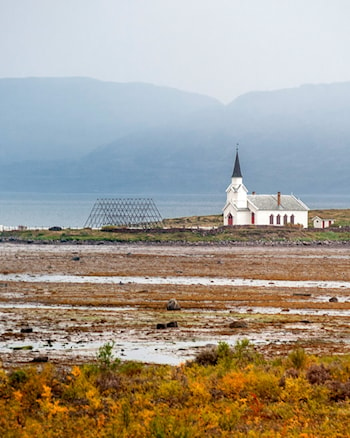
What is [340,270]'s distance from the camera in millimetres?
54938

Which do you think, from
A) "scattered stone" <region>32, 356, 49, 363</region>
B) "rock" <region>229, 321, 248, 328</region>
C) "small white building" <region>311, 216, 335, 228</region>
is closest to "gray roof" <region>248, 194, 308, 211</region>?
"small white building" <region>311, 216, 335, 228</region>

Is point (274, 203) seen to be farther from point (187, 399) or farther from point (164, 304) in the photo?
point (187, 399)

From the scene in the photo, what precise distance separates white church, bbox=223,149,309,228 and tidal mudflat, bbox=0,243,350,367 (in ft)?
108

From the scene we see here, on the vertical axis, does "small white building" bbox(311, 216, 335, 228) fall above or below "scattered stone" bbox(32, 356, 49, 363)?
above

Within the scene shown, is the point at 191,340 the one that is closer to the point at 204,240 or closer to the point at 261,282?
the point at 261,282

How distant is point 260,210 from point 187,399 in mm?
85160

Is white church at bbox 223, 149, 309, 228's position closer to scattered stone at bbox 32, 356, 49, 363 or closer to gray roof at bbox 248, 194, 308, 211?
gray roof at bbox 248, 194, 308, 211

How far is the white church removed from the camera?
101312mm

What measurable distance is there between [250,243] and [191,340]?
62885 mm

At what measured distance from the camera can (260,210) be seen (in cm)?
10081

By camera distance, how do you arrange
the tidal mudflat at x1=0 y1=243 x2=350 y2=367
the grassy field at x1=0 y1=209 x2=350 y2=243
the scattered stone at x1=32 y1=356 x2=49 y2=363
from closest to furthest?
1. the scattered stone at x1=32 y1=356 x2=49 y2=363
2. the tidal mudflat at x1=0 y1=243 x2=350 y2=367
3. the grassy field at x1=0 y1=209 x2=350 y2=243

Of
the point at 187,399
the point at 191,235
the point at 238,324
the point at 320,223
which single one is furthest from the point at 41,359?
the point at 320,223

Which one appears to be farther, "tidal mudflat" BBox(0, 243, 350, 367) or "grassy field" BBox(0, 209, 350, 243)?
"grassy field" BBox(0, 209, 350, 243)

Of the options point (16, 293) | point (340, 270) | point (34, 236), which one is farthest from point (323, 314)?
point (34, 236)
